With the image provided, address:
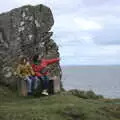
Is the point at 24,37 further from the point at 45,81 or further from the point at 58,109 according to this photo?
the point at 58,109

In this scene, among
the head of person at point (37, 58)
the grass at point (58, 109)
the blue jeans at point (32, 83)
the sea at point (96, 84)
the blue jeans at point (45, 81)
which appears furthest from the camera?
the sea at point (96, 84)

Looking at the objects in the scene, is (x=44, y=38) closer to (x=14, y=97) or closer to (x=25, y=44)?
(x=25, y=44)

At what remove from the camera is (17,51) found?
2259 centimetres

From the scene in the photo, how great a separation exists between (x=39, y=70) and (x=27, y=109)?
4.30 metres

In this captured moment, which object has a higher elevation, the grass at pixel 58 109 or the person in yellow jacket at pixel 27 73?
the person in yellow jacket at pixel 27 73

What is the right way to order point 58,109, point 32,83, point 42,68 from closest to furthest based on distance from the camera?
1. point 58,109
2. point 32,83
3. point 42,68

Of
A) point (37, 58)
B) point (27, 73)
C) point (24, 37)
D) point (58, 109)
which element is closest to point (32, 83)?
point (27, 73)

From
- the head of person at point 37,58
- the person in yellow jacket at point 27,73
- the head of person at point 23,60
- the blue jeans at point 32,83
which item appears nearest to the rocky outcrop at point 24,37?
the head of person at point 37,58

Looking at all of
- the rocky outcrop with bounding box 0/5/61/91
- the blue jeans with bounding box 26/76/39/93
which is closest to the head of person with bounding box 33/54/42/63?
the rocky outcrop with bounding box 0/5/61/91

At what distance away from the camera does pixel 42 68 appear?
2170 centimetres

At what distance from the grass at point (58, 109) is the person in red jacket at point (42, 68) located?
121 cm

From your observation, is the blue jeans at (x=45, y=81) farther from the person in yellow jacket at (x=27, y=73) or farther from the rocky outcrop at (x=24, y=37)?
the rocky outcrop at (x=24, y=37)

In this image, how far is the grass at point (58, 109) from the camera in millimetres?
16688

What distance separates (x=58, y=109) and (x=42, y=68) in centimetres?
470
